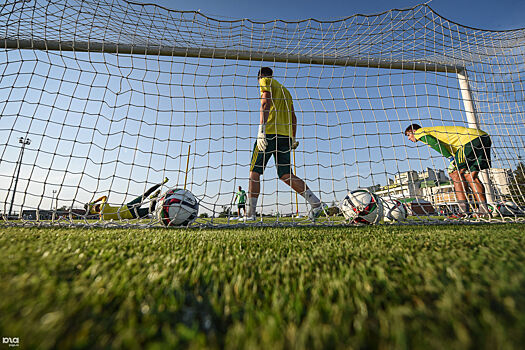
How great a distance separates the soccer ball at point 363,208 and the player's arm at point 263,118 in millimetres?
1381

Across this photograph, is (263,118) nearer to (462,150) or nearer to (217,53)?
(217,53)

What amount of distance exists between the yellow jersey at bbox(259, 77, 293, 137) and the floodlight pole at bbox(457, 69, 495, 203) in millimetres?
3238

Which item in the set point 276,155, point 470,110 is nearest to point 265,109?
point 276,155

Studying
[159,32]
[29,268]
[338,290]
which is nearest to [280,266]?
[338,290]

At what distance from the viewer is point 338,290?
63 centimetres

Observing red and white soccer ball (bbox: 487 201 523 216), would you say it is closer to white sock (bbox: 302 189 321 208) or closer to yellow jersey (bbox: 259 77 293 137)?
white sock (bbox: 302 189 321 208)

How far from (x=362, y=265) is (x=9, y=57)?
5.54 metres

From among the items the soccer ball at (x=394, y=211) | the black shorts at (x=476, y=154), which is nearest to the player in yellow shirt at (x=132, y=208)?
the soccer ball at (x=394, y=211)

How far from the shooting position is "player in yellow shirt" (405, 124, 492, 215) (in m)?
3.78

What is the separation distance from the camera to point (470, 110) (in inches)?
170

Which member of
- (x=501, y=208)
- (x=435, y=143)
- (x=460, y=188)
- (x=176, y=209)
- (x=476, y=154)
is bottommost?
(x=176, y=209)

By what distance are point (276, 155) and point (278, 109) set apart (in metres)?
0.78

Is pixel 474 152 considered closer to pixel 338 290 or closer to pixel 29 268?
pixel 338 290

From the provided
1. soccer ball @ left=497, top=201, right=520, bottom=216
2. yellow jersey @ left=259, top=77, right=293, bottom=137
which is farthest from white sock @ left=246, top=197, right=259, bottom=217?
soccer ball @ left=497, top=201, right=520, bottom=216
